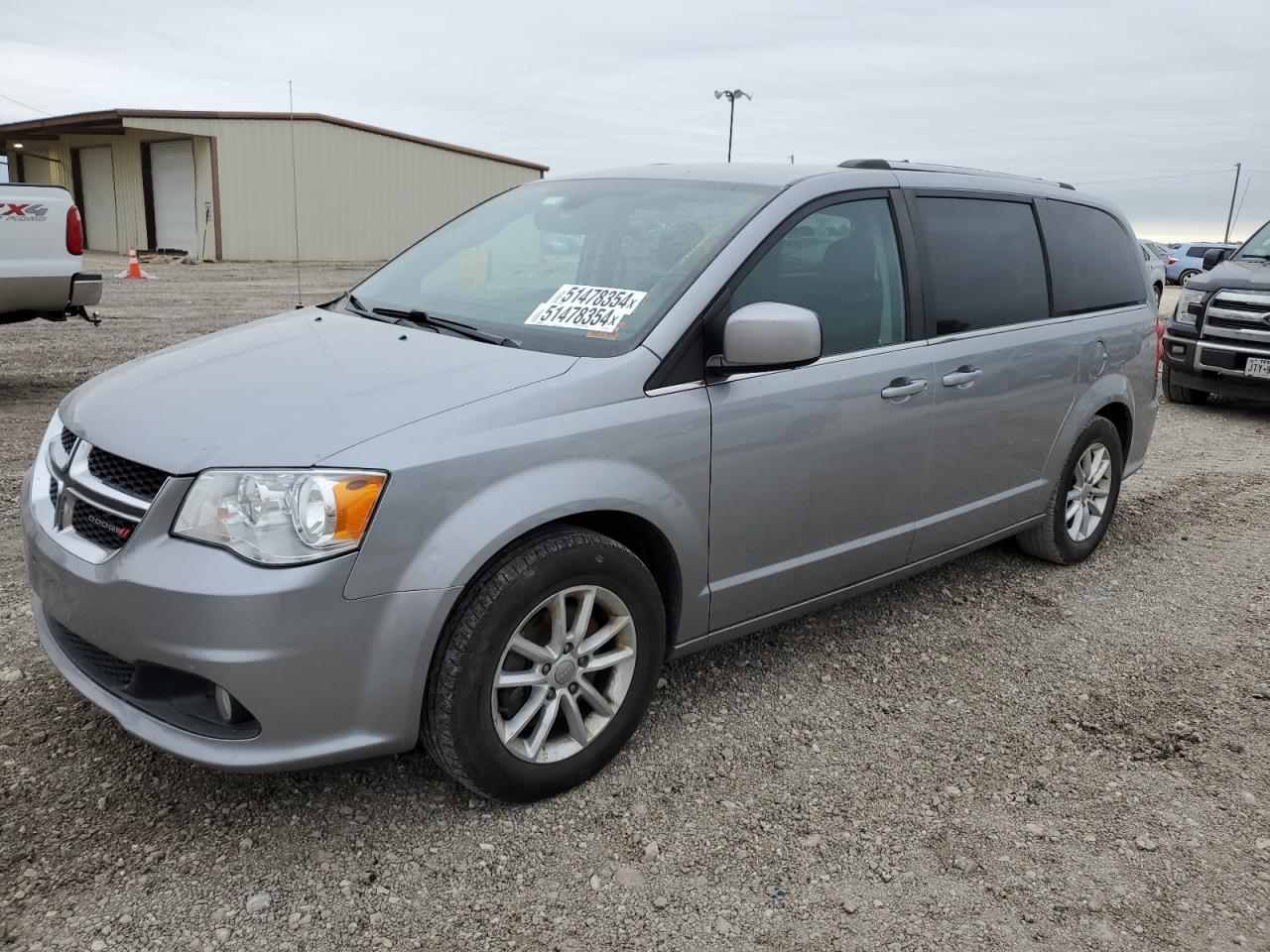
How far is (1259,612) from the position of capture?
15.5 ft

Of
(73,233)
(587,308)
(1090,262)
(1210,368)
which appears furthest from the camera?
(1210,368)

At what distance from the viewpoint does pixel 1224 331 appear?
9.45 m

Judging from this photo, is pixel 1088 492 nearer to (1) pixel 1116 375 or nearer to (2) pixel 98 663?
(1) pixel 1116 375

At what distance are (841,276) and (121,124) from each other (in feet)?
95.1

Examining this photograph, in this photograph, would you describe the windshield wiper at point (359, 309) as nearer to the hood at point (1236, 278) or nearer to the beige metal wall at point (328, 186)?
the hood at point (1236, 278)

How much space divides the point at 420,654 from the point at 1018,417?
2.82 metres

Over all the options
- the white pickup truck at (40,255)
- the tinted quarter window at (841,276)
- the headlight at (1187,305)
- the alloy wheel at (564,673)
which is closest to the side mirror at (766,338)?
the tinted quarter window at (841,276)

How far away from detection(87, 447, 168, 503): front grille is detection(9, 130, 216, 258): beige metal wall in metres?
28.6

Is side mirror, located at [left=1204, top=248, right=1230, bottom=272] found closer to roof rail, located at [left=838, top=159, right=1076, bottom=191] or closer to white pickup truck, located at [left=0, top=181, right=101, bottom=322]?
roof rail, located at [left=838, top=159, right=1076, bottom=191]

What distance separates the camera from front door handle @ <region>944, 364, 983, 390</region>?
3.95m

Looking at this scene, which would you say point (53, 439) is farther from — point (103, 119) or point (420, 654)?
point (103, 119)

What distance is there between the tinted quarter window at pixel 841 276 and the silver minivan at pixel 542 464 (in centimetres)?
1

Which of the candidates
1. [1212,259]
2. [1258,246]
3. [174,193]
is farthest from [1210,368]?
[174,193]

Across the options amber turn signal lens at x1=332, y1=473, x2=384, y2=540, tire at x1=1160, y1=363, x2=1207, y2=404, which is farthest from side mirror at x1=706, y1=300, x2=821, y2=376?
tire at x1=1160, y1=363, x2=1207, y2=404
